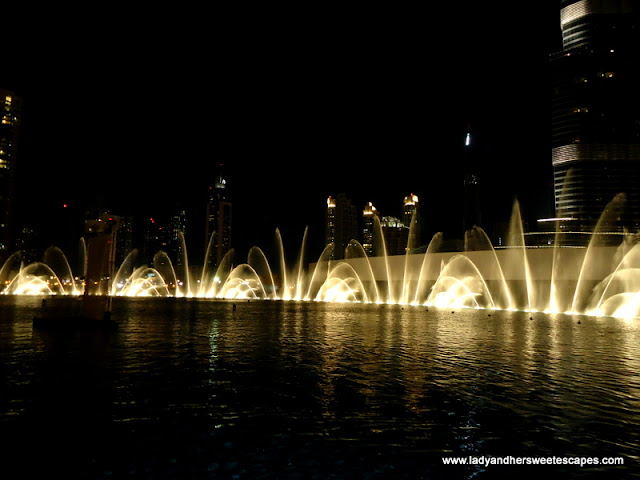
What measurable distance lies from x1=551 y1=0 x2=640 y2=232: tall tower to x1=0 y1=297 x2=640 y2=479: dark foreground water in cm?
13083

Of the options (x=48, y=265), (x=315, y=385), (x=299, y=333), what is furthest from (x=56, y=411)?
(x=48, y=265)

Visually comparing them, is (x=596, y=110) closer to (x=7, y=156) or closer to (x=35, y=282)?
(x=35, y=282)

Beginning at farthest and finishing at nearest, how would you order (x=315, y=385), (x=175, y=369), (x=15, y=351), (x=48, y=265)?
(x=48, y=265) < (x=15, y=351) < (x=175, y=369) < (x=315, y=385)

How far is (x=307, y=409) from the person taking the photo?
34.4 ft

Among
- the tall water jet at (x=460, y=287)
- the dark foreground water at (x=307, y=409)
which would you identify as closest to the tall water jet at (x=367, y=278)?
the tall water jet at (x=460, y=287)

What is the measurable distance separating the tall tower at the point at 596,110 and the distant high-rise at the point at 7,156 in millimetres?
159180

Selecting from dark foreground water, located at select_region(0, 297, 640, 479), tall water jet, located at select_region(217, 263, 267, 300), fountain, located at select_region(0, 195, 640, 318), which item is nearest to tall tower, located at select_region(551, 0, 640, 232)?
fountain, located at select_region(0, 195, 640, 318)

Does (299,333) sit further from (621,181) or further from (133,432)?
(621,181)

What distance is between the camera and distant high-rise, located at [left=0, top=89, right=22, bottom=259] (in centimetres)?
13981

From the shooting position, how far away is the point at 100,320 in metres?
25.2

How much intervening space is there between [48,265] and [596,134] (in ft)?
525

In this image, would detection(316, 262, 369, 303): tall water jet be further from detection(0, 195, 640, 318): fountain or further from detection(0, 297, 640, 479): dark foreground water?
detection(0, 297, 640, 479): dark foreground water

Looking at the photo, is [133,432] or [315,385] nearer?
[133,432]

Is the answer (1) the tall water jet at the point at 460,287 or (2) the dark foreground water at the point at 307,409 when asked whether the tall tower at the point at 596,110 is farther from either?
(2) the dark foreground water at the point at 307,409
